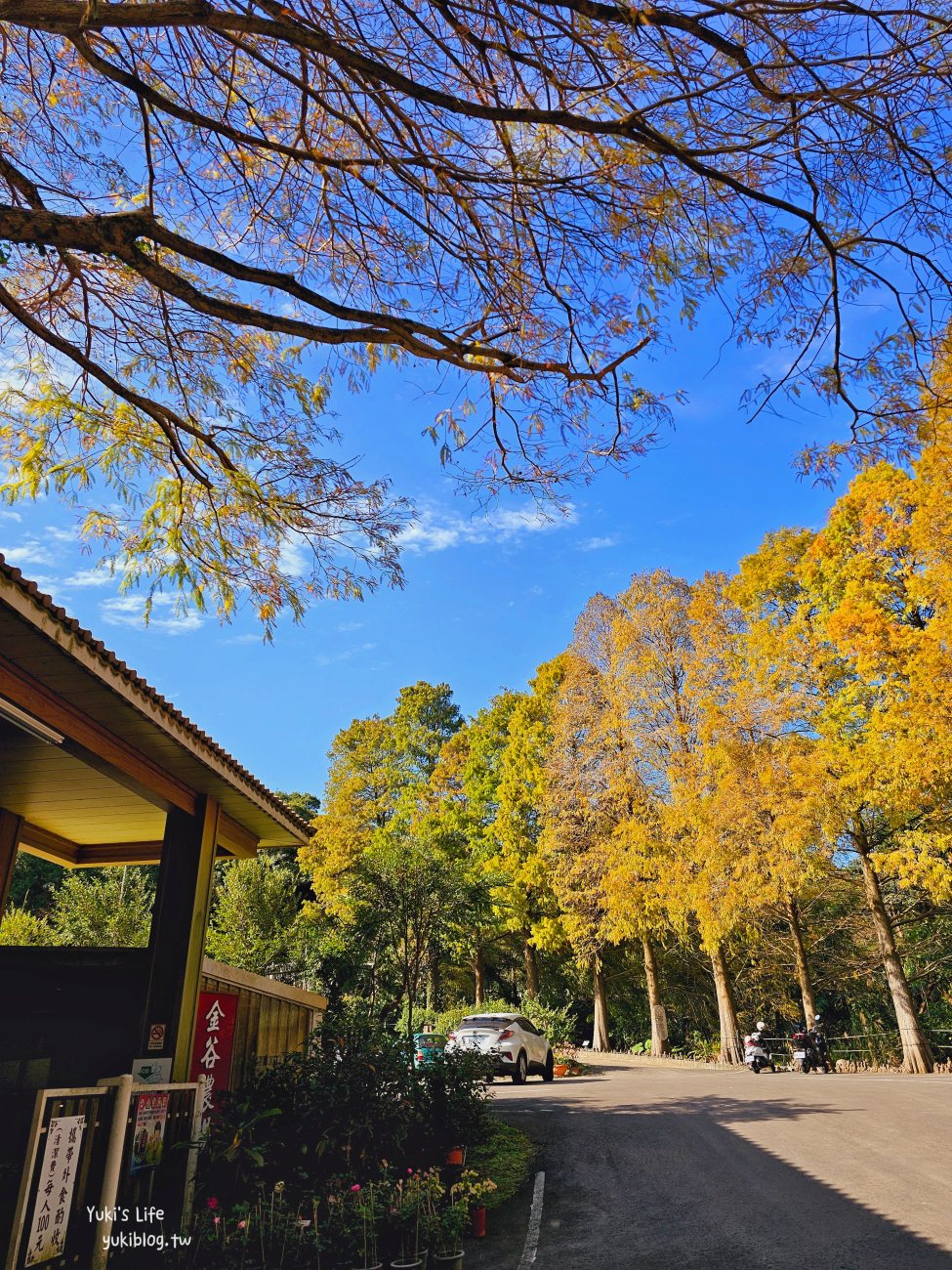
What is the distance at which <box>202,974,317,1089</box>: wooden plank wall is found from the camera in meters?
7.83

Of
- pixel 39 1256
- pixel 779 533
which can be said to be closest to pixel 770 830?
pixel 779 533

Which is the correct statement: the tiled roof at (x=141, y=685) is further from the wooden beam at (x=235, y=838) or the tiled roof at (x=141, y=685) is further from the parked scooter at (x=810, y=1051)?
the parked scooter at (x=810, y=1051)

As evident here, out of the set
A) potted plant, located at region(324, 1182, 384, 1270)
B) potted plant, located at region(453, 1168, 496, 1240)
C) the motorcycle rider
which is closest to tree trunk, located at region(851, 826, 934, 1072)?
the motorcycle rider

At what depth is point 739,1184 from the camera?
7082 mm

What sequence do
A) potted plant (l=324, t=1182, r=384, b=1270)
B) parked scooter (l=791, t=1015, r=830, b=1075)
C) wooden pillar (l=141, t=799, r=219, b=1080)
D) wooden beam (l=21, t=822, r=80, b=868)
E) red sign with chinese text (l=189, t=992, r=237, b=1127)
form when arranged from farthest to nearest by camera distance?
1. parked scooter (l=791, t=1015, r=830, b=1075)
2. wooden beam (l=21, t=822, r=80, b=868)
3. red sign with chinese text (l=189, t=992, r=237, b=1127)
4. wooden pillar (l=141, t=799, r=219, b=1080)
5. potted plant (l=324, t=1182, r=384, b=1270)

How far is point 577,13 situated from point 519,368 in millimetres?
2024

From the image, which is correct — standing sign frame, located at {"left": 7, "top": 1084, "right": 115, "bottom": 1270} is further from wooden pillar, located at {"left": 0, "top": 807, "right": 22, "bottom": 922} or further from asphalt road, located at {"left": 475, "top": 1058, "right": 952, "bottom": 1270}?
wooden pillar, located at {"left": 0, "top": 807, "right": 22, "bottom": 922}

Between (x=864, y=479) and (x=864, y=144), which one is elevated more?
(x=864, y=479)

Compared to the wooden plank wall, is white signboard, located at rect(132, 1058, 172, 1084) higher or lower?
lower

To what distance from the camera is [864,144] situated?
5.18m

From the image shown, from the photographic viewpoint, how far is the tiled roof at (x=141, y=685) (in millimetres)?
4582

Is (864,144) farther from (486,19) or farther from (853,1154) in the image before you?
(853,1154)

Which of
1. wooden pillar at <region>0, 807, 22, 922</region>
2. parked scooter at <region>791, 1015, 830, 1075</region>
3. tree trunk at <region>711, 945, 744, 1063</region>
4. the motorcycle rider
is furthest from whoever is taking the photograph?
tree trunk at <region>711, 945, 744, 1063</region>

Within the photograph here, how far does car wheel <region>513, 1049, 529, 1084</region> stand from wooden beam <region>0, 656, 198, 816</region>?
38.4 feet
